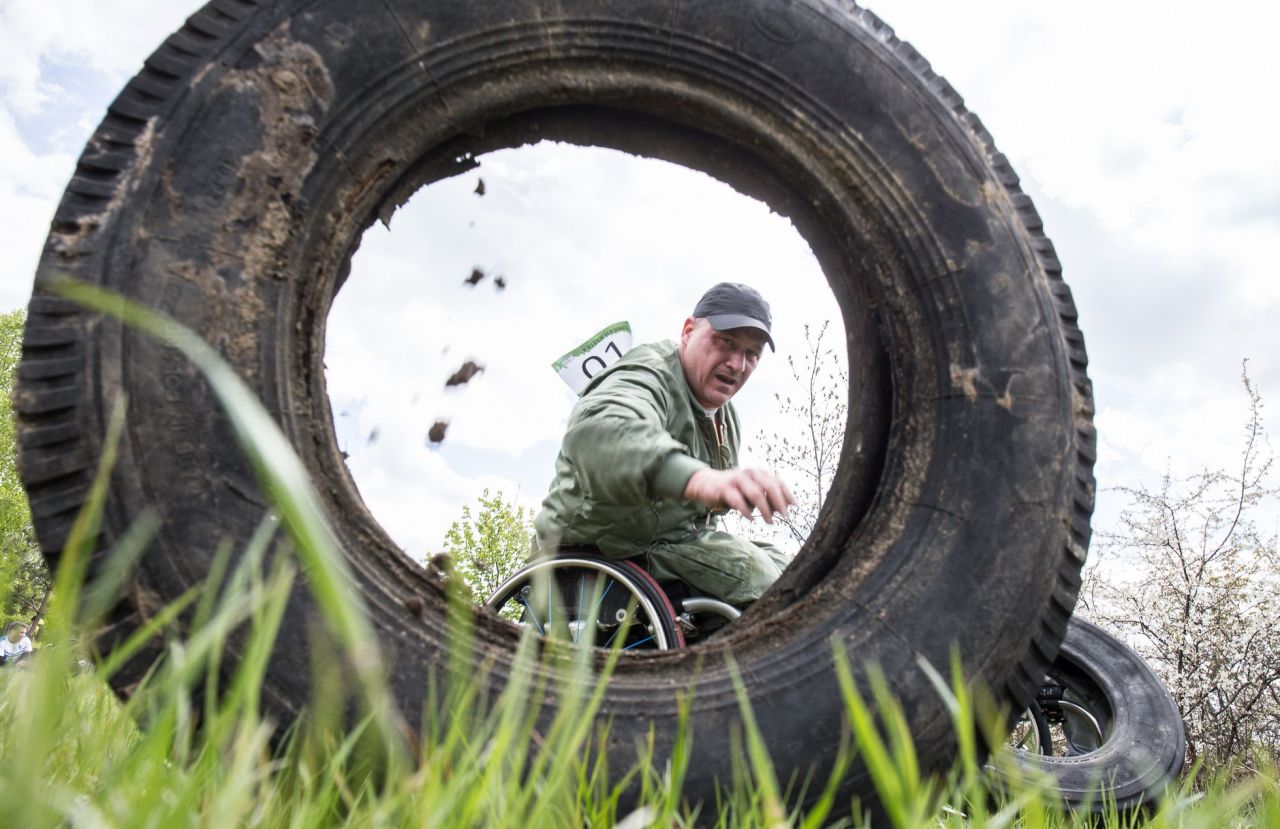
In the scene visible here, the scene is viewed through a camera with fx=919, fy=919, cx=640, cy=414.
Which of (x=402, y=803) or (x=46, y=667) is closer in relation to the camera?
(x=46, y=667)

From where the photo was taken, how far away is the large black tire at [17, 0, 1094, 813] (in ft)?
4.32

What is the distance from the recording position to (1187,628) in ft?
18.6

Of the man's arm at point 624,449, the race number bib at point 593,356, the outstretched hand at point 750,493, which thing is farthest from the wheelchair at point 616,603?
the race number bib at point 593,356

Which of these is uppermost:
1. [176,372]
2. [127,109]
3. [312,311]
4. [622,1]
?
[622,1]

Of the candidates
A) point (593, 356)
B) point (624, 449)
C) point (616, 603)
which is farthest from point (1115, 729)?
point (593, 356)

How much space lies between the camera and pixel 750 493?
172 cm

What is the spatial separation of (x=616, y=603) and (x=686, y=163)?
1.19 meters

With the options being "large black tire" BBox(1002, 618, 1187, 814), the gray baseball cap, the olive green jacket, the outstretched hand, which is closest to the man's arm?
the olive green jacket

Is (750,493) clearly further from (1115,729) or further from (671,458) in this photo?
(1115,729)

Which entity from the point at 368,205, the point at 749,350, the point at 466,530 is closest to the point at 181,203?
the point at 368,205

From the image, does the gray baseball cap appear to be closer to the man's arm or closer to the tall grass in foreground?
the man's arm

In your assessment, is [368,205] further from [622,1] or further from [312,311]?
[622,1]

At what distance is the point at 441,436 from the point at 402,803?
1561 millimetres

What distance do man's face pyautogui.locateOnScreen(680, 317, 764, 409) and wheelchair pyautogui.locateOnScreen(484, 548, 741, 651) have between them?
622 mm
